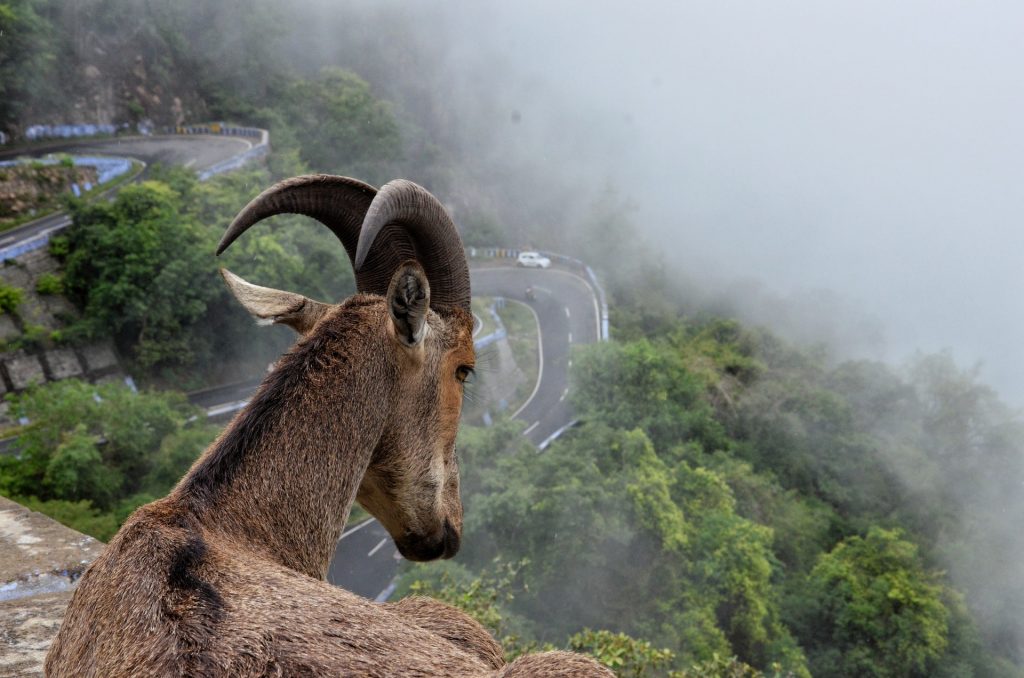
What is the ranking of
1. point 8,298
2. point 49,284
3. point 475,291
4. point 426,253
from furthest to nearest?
point 475,291, point 49,284, point 8,298, point 426,253

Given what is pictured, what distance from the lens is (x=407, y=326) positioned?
13.6 feet

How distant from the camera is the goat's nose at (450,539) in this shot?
4914 mm

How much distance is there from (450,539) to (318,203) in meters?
2.30

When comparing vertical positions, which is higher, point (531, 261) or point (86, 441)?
point (531, 261)

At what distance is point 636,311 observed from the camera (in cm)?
4831

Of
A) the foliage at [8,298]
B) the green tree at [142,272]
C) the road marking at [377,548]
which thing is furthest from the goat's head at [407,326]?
the foliage at [8,298]

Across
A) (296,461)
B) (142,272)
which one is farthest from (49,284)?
(296,461)

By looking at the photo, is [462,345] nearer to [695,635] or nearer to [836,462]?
[695,635]

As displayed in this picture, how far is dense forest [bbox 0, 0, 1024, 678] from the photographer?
2044 cm

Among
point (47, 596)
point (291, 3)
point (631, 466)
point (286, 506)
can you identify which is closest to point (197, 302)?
point (631, 466)

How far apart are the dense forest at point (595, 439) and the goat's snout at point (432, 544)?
342cm

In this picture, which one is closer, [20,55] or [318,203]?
[318,203]

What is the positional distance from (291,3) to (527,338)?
103 ft

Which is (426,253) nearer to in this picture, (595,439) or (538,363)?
(595,439)
